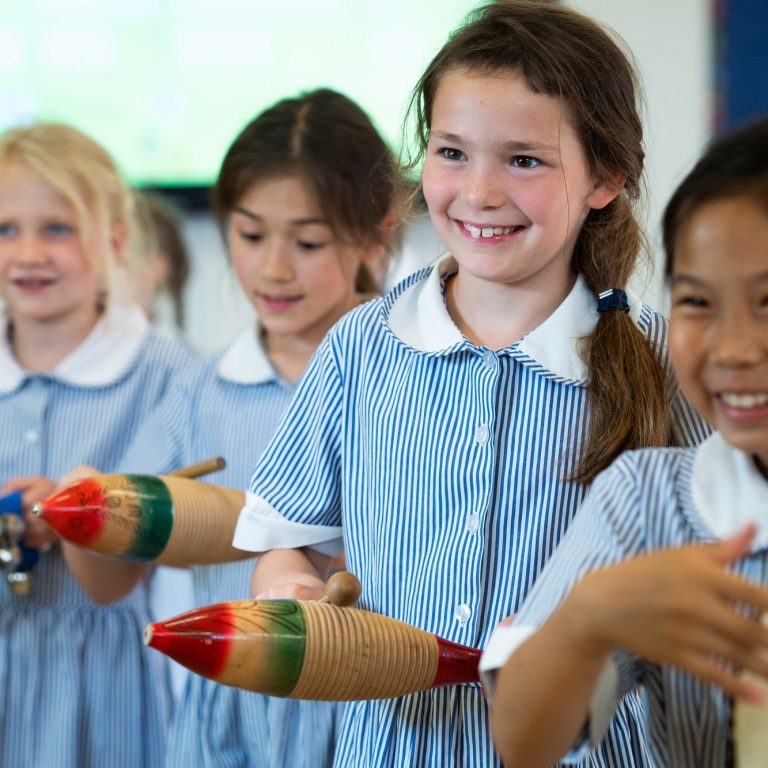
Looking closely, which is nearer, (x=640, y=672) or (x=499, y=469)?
(x=640, y=672)

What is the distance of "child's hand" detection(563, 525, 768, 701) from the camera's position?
666 millimetres

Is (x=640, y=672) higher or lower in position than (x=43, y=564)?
Answer: lower

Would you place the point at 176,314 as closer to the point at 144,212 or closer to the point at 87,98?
the point at 144,212

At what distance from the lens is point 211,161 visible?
345cm

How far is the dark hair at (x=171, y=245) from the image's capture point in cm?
291

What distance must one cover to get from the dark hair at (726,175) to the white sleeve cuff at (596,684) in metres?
0.26

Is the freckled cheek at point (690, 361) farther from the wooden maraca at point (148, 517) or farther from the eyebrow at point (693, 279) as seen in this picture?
the wooden maraca at point (148, 517)

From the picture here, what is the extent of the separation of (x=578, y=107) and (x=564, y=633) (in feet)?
1.71

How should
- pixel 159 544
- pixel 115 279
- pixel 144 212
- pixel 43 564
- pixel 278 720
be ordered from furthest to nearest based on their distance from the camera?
pixel 144 212, pixel 115 279, pixel 43 564, pixel 278 720, pixel 159 544

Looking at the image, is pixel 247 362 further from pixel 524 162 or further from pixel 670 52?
pixel 670 52

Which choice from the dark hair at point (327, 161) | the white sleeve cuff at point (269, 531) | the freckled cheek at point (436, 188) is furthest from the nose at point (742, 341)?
the dark hair at point (327, 161)

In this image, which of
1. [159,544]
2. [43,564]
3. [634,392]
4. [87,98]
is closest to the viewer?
[634,392]

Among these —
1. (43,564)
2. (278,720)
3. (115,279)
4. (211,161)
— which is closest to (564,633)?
(278,720)

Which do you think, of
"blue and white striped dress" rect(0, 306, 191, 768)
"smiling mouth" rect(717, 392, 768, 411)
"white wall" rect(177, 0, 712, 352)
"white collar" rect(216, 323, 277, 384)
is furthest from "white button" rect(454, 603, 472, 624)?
"white wall" rect(177, 0, 712, 352)
